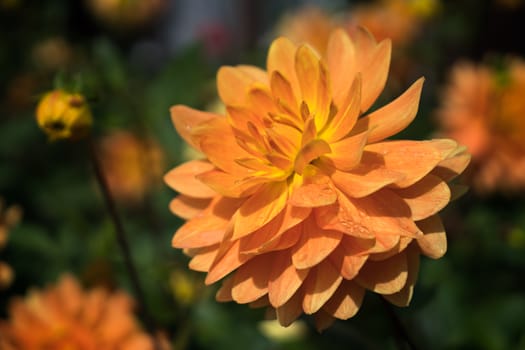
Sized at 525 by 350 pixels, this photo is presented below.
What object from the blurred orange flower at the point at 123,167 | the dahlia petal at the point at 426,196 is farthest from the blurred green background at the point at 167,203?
the dahlia petal at the point at 426,196

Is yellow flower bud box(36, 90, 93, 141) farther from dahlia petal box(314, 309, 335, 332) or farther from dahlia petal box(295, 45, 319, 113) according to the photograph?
dahlia petal box(314, 309, 335, 332)

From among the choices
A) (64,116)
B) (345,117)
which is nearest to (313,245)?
(345,117)

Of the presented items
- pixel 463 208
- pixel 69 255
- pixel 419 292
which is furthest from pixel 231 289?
pixel 463 208

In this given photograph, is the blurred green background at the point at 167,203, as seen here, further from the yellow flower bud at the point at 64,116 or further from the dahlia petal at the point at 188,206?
the dahlia petal at the point at 188,206

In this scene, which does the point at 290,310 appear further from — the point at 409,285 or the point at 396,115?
the point at 396,115

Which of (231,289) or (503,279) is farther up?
(231,289)

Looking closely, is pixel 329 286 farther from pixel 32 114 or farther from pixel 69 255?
pixel 32 114

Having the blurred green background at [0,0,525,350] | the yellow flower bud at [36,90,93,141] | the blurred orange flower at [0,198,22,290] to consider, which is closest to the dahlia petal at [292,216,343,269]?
the blurred green background at [0,0,525,350]
